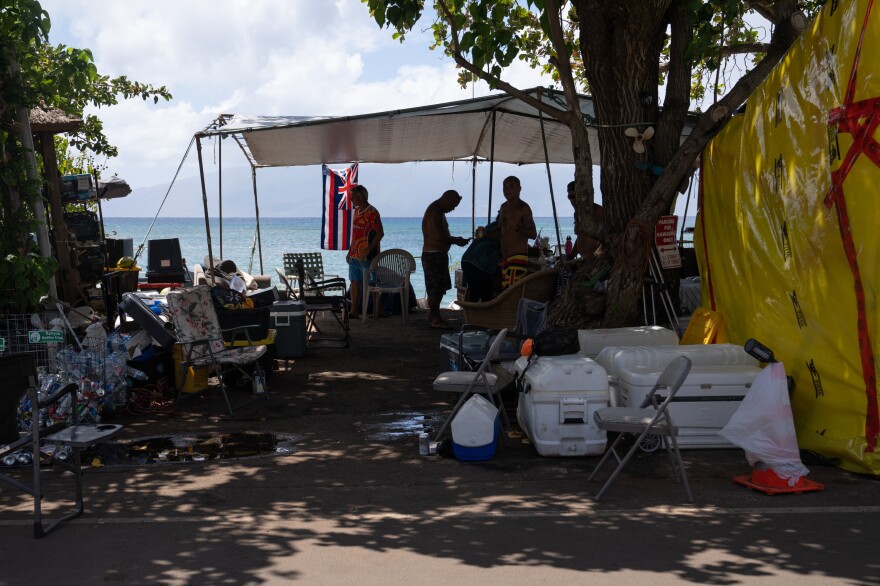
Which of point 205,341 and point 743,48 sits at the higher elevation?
point 743,48

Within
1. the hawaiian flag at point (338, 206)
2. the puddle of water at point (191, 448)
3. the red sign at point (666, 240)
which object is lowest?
the puddle of water at point (191, 448)

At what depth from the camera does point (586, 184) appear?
8.14 meters

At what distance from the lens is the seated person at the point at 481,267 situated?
10.8m

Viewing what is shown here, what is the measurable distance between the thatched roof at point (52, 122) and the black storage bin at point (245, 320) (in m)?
2.77

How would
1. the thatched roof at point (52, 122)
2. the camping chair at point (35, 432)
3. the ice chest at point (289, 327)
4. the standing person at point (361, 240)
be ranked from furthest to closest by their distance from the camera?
the standing person at point (361, 240)
the ice chest at point (289, 327)
the thatched roof at point (52, 122)
the camping chair at point (35, 432)

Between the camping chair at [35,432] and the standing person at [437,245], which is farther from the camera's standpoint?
the standing person at [437,245]

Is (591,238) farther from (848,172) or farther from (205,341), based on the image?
(205,341)

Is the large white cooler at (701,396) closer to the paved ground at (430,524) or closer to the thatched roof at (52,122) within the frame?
the paved ground at (430,524)

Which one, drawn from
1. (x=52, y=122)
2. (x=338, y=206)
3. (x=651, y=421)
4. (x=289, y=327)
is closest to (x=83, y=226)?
(x=52, y=122)

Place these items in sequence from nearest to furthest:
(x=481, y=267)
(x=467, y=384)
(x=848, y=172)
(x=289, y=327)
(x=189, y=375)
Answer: (x=848, y=172)
(x=467, y=384)
(x=189, y=375)
(x=289, y=327)
(x=481, y=267)

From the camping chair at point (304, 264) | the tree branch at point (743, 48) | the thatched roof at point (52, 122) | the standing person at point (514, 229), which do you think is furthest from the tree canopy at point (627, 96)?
the camping chair at point (304, 264)

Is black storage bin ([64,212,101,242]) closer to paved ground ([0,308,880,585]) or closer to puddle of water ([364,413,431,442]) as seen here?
paved ground ([0,308,880,585])

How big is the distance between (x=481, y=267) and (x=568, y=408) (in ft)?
16.6

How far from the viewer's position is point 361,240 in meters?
12.8
